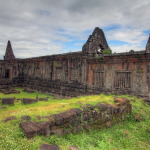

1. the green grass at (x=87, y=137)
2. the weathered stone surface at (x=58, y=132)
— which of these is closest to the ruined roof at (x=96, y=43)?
the green grass at (x=87, y=137)

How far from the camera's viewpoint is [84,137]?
13.6 ft

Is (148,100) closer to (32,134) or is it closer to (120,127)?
(120,127)

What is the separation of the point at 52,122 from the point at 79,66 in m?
8.64

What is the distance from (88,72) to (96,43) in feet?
9.12

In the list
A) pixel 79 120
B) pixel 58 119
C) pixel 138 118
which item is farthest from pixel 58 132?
pixel 138 118

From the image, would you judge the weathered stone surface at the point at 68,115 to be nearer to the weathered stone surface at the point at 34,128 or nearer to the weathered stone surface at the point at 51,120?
the weathered stone surface at the point at 51,120

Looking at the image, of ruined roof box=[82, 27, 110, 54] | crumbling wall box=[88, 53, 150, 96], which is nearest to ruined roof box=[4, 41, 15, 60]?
ruined roof box=[82, 27, 110, 54]

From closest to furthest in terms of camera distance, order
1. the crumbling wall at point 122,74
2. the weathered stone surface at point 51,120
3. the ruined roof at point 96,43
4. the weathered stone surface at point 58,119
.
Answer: the weathered stone surface at point 51,120
the weathered stone surface at point 58,119
the crumbling wall at point 122,74
the ruined roof at point 96,43

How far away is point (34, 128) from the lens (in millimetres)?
3215

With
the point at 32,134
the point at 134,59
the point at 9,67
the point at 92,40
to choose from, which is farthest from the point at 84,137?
the point at 9,67

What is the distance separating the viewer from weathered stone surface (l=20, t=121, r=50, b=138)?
3060 mm

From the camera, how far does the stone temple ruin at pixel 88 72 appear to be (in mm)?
8516

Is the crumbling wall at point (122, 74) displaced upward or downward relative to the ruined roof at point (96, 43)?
downward

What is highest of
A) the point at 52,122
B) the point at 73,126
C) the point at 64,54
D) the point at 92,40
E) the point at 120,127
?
the point at 92,40
